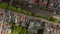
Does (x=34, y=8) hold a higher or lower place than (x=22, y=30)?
higher

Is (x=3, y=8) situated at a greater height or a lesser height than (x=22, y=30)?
greater

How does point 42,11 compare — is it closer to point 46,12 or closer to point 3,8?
point 46,12

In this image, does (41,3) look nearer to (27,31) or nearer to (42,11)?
(42,11)

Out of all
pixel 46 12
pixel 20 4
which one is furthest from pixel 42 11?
pixel 20 4

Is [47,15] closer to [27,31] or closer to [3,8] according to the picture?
[27,31]

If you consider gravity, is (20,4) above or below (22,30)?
above

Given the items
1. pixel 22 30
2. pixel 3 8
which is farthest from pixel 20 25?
pixel 3 8

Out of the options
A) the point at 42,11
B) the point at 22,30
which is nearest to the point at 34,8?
the point at 42,11
